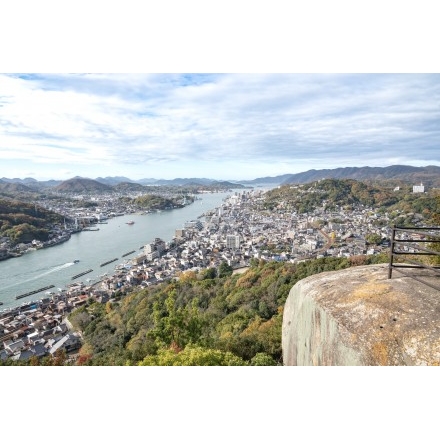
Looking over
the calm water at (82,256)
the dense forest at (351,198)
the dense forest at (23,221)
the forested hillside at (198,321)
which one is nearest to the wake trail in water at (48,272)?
the calm water at (82,256)

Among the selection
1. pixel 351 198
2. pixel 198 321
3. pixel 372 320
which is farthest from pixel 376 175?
pixel 372 320

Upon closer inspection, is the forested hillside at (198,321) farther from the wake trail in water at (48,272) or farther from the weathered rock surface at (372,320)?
the wake trail in water at (48,272)

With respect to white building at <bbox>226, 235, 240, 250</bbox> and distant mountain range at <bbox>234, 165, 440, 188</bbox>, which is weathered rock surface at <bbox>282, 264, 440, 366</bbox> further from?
white building at <bbox>226, 235, 240, 250</bbox>

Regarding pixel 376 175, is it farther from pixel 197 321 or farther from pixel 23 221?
pixel 23 221

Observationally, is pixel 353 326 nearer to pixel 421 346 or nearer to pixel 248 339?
pixel 421 346

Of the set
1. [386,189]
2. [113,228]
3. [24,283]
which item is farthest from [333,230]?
[24,283]

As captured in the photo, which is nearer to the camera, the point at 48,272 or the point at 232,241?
the point at 48,272
